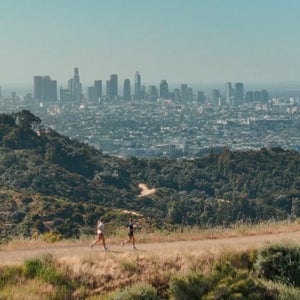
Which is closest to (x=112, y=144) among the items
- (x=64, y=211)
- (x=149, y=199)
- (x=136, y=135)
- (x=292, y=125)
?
(x=136, y=135)

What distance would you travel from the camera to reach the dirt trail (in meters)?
9.88

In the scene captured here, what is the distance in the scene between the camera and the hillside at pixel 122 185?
30.6m

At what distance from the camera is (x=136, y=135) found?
150875 millimetres

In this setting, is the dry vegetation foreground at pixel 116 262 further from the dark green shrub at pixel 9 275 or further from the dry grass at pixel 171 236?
the dark green shrub at pixel 9 275

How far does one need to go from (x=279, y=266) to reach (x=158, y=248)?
2.34 meters

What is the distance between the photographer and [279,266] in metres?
9.55

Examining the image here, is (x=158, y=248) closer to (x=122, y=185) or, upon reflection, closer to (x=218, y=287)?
(x=218, y=287)

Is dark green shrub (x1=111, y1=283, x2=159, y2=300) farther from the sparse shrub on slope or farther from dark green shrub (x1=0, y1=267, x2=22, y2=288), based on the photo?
dark green shrub (x1=0, y1=267, x2=22, y2=288)

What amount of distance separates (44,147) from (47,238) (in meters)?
42.5

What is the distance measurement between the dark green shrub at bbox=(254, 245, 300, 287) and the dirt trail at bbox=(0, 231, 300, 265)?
0.49 meters

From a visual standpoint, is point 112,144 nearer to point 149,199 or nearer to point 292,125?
point 292,125

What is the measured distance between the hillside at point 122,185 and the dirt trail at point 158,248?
14.2m

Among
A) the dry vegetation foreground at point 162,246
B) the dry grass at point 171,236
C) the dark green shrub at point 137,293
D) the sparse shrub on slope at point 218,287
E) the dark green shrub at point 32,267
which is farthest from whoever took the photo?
the dry grass at point 171,236

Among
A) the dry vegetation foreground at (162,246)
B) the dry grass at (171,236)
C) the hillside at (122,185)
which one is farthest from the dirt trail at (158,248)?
the hillside at (122,185)
